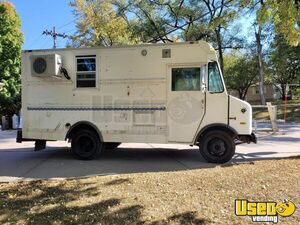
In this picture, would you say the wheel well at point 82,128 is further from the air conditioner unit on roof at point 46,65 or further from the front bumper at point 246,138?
the front bumper at point 246,138

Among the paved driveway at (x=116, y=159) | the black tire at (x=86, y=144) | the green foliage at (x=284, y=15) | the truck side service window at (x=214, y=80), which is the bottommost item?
the paved driveway at (x=116, y=159)

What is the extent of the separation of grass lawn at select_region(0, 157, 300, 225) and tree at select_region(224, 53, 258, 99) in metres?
40.8

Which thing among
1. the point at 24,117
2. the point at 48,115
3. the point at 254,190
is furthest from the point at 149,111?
the point at 254,190

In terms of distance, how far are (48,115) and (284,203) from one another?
23.2 ft

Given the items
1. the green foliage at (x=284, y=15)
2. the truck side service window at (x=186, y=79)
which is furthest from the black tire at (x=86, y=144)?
the green foliage at (x=284, y=15)

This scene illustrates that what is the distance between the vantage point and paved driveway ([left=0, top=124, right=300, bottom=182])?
8852 millimetres

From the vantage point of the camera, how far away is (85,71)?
403 inches

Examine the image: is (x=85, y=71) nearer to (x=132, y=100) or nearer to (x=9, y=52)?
(x=132, y=100)

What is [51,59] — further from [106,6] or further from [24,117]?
[106,6]

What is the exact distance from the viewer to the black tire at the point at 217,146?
31.5 feet

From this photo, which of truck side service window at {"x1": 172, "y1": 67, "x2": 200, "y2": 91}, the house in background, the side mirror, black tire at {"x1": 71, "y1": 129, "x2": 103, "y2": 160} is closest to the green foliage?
the side mirror

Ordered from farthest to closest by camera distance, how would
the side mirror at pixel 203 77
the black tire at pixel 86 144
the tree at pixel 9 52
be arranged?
the tree at pixel 9 52
the black tire at pixel 86 144
the side mirror at pixel 203 77

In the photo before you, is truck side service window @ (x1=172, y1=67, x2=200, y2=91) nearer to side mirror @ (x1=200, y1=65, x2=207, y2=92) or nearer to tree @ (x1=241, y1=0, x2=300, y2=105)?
side mirror @ (x1=200, y1=65, x2=207, y2=92)

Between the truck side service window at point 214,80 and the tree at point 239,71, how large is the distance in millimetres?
37797
